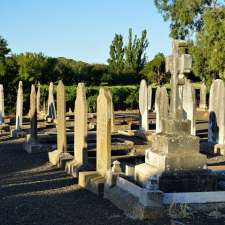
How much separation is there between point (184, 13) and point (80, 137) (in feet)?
99.4

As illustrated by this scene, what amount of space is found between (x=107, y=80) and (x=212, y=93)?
33.4 metres

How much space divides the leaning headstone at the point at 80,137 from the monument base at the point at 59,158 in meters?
0.46

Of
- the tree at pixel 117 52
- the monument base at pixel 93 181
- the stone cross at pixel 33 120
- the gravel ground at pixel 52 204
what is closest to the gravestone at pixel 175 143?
the monument base at pixel 93 181

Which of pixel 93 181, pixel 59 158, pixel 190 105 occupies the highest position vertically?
pixel 190 105

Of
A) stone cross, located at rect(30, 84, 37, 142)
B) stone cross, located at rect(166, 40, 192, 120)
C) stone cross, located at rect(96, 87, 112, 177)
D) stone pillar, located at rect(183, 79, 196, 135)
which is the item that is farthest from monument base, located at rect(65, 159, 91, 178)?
stone pillar, located at rect(183, 79, 196, 135)

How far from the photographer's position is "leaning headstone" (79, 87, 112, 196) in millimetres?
9891

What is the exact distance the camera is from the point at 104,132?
33.3ft

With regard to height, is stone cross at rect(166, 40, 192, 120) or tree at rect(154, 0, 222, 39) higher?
tree at rect(154, 0, 222, 39)

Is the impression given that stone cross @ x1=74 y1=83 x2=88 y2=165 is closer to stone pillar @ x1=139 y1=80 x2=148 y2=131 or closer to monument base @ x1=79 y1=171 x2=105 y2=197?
monument base @ x1=79 y1=171 x2=105 y2=197

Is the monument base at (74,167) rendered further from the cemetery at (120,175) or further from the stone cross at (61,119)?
the stone cross at (61,119)

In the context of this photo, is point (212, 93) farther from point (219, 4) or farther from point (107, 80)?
point (107, 80)

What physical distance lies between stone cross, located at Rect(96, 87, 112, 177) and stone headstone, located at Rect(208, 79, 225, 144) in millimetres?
6516

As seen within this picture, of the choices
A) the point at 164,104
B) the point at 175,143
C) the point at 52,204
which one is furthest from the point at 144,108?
the point at 52,204

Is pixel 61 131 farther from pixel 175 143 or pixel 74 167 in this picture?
pixel 175 143
